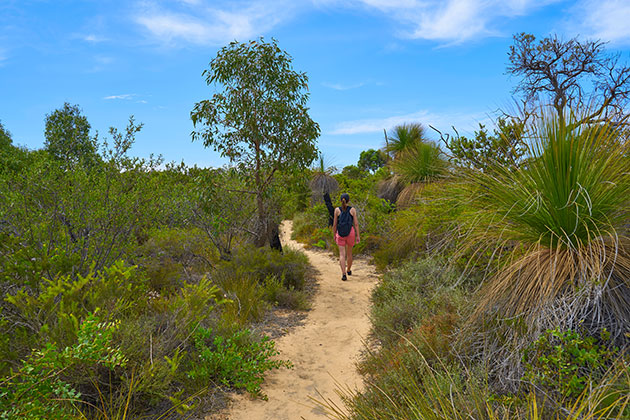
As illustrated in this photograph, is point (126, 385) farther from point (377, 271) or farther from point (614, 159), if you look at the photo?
point (377, 271)

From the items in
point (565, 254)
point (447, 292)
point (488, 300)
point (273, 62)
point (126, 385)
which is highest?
point (273, 62)

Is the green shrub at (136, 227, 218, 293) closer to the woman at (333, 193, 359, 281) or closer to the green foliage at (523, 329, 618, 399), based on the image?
the woman at (333, 193, 359, 281)

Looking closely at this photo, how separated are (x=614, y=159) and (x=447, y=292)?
2282mm

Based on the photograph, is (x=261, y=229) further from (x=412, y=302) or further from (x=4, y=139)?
(x=4, y=139)

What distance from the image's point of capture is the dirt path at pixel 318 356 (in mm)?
3289

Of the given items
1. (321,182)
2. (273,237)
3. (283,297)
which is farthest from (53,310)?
(321,182)

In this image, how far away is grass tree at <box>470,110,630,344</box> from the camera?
2.64 m

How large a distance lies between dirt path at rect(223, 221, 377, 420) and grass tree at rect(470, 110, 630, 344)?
5.83 ft

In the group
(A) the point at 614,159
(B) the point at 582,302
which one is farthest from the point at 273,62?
(B) the point at 582,302

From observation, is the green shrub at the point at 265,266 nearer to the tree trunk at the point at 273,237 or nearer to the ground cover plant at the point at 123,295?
the ground cover plant at the point at 123,295

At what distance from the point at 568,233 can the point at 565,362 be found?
3.30ft

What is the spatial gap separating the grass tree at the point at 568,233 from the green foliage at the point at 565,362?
0.12 metres

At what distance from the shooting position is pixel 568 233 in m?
2.88

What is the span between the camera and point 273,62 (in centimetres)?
759
